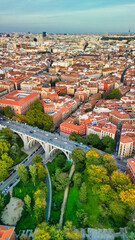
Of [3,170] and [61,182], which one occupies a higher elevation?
[3,170]

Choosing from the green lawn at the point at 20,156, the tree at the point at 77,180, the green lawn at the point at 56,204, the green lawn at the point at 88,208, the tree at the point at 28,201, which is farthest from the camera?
the green lawn at the point at 20,156

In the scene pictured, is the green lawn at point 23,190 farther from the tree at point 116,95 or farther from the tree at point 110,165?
the tree at point 116,95

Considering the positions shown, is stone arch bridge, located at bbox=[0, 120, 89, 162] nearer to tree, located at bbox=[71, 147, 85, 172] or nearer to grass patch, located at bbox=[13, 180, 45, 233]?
tree, located at bbox=[71, 147, 85, 172]

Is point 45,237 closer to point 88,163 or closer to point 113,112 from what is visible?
point 88,163

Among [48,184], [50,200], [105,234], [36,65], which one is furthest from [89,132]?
[36,65]

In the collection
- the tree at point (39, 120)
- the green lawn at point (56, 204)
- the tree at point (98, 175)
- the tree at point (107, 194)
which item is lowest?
the green lawn at point (56, 204)

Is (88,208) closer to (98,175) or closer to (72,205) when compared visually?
(72,205)

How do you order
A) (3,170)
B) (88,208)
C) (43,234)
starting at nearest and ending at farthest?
(43,234), (88,208), (3,170)

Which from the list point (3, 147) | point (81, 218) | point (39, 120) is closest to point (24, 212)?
point (81, 218)

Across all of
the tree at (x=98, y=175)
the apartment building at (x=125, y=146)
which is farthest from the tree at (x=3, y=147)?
the apartment building at (x=125, y=146)
